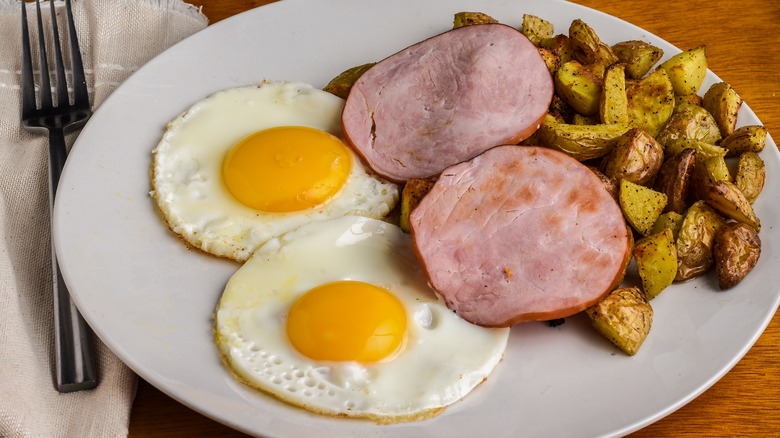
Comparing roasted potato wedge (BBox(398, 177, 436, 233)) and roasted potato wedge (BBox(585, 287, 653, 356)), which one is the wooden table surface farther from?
roasted potato wedge (BBox(398, 177, 436, 233))

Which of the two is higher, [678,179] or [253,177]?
[678,179]

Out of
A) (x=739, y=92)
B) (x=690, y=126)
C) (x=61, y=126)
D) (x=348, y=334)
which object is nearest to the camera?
(x=348, y=334)

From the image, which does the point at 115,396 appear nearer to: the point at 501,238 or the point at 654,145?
the point at 501,238

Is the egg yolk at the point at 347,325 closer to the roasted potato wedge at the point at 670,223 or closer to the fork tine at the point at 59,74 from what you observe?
the roasted potato wedge at the point at 670,223

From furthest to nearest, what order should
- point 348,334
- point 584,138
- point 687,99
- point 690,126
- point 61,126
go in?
point 61,126, point 687,99, point 690,126, point 584,138, point 348,334

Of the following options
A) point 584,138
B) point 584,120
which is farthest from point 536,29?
point 584,138

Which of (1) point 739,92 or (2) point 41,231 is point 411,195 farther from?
(1) point 739,92
